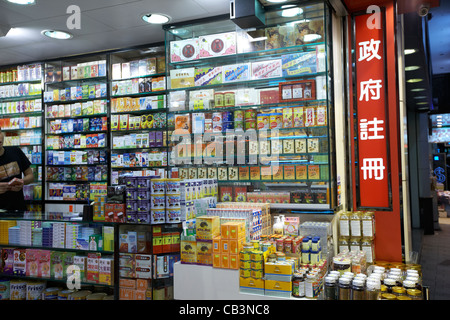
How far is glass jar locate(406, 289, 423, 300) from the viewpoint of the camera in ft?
8.04

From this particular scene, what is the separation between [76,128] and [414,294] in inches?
220

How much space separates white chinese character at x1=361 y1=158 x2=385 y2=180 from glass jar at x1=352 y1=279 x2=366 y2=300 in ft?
6.83

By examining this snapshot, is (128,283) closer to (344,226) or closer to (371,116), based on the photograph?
(344,226)

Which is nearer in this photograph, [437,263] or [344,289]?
[344,289]

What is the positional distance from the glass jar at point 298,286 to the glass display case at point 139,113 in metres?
3.62

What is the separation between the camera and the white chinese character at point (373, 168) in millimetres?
4293

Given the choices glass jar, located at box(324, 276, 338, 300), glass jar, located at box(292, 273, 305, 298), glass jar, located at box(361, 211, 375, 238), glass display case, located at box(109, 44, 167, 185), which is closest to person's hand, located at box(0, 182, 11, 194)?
glass display case, located at box(109, 44, 167, 185)

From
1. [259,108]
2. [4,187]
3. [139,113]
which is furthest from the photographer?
[139,113]

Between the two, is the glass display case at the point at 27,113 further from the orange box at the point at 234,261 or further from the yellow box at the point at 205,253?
the orange box at the point at 234,261

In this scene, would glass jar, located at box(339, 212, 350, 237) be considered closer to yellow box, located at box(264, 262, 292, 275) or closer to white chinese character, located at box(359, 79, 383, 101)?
white chinese character, located at box(359, 79, 383, 101)

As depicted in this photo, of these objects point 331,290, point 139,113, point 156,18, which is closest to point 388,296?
point 331,290

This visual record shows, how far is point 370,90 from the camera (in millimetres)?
4309
